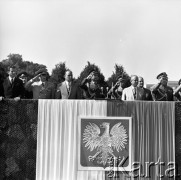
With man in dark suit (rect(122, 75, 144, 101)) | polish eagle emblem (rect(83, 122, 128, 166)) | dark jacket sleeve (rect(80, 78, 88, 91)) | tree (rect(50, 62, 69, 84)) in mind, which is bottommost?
polish eagle emblem (rect(83, 122, 128, 166))

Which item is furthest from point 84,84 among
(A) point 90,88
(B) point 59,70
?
(B) point 59,70

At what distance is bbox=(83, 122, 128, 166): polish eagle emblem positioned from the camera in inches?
356

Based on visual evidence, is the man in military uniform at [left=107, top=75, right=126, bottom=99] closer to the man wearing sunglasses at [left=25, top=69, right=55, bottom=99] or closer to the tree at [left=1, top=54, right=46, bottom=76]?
the man wearing sunglasses at [left=25, top=69, right=55, bottom=99]

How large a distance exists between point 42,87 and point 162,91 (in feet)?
9.50

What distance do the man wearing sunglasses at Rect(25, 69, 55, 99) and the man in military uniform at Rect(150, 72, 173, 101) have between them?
2.44 meters

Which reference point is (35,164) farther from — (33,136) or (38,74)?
(38,74)

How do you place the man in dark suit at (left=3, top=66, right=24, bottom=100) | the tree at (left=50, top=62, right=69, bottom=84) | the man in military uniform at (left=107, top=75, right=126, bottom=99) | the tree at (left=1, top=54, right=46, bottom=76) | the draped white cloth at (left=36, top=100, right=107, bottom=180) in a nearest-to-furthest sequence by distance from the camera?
the draped white cloth at (left=36, top=100, right=107, bottom=180), the man in dark suit at (left=3, top=66, right=24, bottom=100), the man in military uniform at (left=107, top=75, right=126, bottom=99), the tree at (left=1, top=54, right=46, bottom=76), the tree at (left=50, top=62, right=69, bottom=84)

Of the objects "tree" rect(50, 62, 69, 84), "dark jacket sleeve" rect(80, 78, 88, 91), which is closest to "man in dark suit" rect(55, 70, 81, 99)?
"dark jacket sleeve" rect(80, 78, 88, 91)

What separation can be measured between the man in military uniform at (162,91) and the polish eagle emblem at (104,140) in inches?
53.8

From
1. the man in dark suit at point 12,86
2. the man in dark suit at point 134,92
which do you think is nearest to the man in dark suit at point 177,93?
the man in dark suit at point 134,92

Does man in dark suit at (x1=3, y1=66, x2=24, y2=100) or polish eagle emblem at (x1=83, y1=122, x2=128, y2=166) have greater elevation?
man in dark suit at (x1=3, y1=66, x2=24, y2=100)

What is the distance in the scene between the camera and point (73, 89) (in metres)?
9.62

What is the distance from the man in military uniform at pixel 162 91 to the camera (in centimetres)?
985

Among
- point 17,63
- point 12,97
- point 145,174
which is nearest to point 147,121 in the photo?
point 145,174
